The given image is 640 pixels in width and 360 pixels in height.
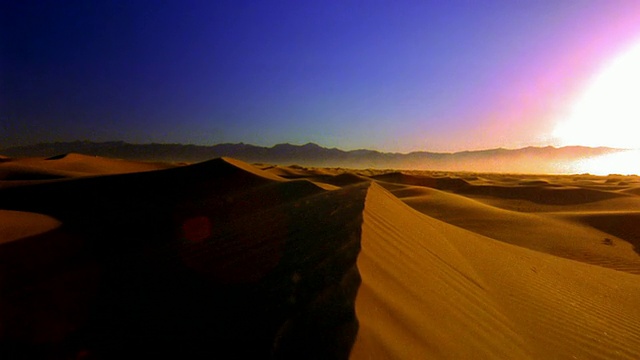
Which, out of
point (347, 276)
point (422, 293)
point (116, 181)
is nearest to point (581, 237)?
point (422, 293)

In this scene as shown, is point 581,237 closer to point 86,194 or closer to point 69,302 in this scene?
point 69,302

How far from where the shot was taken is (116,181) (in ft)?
29.7

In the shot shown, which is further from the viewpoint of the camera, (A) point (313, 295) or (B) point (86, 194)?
(B) point (86, 194)

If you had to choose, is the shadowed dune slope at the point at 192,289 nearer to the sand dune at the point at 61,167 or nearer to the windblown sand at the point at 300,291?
the windblown sand at the point at 300,291

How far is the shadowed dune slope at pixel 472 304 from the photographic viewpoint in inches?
79.1

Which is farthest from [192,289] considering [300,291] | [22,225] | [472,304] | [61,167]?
[61,167]

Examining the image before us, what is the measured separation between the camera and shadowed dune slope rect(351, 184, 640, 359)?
6.59 ft

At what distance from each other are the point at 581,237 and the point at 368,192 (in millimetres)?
6512

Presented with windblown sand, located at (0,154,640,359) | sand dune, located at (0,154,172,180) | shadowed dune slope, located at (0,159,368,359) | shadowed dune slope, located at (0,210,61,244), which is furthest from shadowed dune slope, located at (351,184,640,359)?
sand dune, located at (0,154,172,180)

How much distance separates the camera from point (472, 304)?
111 inches

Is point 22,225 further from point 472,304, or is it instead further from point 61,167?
point 61,167

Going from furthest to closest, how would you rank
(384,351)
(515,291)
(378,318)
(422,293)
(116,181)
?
(116,181), (515,291), (422,293), (378,318), (384,351)

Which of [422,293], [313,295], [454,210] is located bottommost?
[454,210]

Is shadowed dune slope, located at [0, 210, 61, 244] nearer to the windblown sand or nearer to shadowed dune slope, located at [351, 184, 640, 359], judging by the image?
the windblown sand
